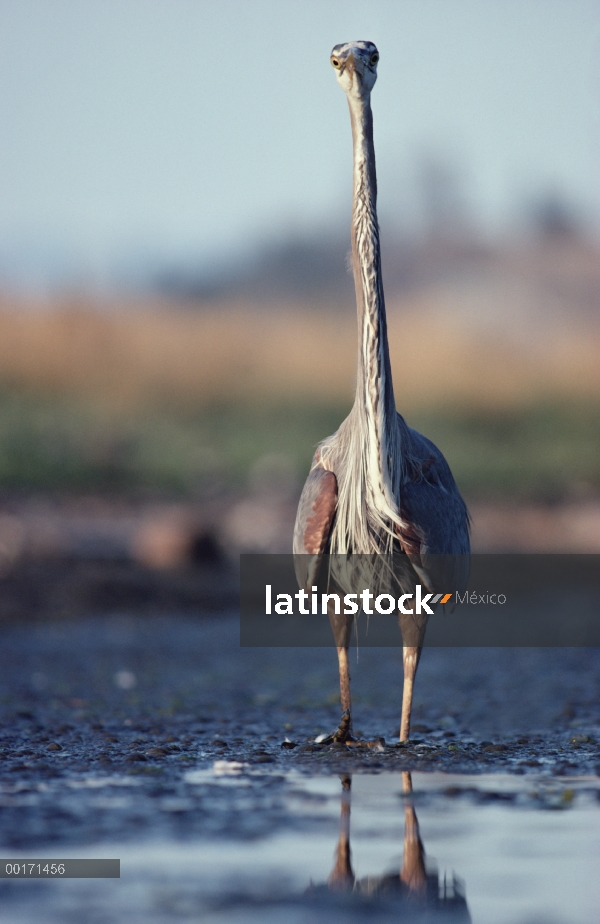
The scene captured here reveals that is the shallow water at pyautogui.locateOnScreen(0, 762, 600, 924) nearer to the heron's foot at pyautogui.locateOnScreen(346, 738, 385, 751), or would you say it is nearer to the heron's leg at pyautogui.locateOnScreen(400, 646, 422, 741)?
the heron's foot at pyautogui.locateOnScreen(346, 738, 385, 751)

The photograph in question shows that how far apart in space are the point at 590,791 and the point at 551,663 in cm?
449

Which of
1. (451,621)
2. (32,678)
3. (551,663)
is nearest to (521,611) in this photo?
(451,621)

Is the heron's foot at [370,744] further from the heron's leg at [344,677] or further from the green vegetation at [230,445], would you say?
the green vegetation at [230,445]

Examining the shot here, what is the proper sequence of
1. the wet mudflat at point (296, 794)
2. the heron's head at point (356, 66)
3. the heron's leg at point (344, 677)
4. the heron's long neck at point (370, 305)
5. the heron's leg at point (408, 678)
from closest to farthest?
1. the wet mudflat at point (296, 794)
2. the heron's long neck at point (370, 305)
3. the heron's head at point (356, 66)
4. the heron's leg at point (408, 678)
5. the heron's leg at point (344, 677)

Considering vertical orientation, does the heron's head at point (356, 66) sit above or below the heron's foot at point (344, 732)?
above

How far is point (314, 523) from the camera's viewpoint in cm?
617

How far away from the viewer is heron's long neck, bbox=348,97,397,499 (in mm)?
6000

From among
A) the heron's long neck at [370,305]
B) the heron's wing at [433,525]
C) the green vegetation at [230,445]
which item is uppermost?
the green vegetation at [230,445]

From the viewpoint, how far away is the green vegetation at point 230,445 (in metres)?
18.0

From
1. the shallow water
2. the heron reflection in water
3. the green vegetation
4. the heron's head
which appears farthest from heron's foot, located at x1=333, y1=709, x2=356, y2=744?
the green vegetation

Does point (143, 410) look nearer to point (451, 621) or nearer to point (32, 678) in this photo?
point (451, 621)

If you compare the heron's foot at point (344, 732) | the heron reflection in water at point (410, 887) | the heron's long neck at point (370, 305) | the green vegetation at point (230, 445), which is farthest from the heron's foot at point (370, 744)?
the green vegetation at point (230, 445)

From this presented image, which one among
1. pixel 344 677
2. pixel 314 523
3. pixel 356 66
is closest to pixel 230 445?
pixel 344 677

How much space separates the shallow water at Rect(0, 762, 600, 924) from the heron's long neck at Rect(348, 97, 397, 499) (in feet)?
4.73
